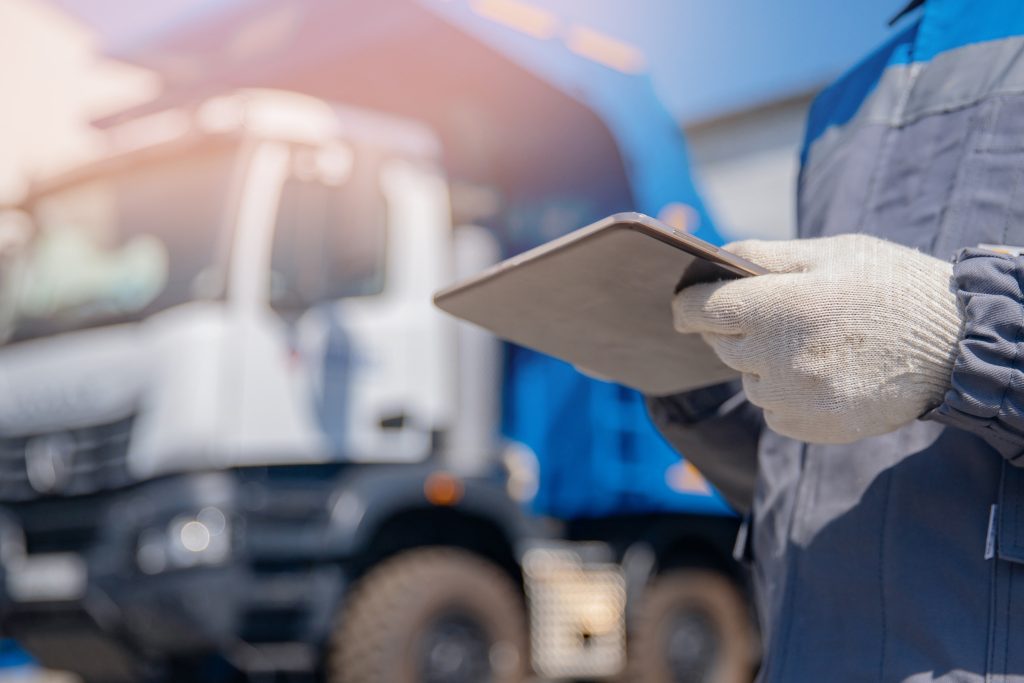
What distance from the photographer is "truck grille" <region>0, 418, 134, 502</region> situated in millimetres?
3760

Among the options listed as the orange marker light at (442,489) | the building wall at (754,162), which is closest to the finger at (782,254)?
the orange marker light at (442,489)

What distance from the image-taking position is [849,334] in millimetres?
1046

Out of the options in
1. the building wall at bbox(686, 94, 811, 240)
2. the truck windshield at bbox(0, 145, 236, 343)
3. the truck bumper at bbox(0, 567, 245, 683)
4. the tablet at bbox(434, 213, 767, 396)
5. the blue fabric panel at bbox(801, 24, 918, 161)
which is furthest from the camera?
the building wall at bbox(686, 94, 811, 240)

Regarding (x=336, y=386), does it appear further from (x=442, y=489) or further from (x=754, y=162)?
(x=754, y=162)

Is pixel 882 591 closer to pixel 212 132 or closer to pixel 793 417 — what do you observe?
pixel 793 417

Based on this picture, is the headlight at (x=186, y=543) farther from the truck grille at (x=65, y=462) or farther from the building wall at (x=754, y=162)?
the building wall at (x=754, y=162)

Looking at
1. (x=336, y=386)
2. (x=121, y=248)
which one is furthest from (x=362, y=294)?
(x=121, y=248)

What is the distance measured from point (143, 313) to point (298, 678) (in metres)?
1.31

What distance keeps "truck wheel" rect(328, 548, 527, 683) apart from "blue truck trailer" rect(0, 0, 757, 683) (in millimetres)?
11

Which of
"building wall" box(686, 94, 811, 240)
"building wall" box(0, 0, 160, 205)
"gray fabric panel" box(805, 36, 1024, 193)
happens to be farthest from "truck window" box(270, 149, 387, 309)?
"building wall" box(0, 0, 160, 205)

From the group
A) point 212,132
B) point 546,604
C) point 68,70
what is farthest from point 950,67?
point 68,70

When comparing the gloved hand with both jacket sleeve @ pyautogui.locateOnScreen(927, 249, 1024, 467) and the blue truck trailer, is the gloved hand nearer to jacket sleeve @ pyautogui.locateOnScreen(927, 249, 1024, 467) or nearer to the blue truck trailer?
jacket sleeve @ pyautogui.locateOnScreen(927, 249, 1024, 467)

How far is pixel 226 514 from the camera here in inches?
140

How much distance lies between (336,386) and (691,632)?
6.66ft
